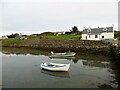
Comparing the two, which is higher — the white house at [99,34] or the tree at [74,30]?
the tree at [74,30]

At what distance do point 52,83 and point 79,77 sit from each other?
Result: 12.6 ft

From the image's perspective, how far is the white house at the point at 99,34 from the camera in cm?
5891

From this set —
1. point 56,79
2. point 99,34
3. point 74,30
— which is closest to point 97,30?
point 99,34

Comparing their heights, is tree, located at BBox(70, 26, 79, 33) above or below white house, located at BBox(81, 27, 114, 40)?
above

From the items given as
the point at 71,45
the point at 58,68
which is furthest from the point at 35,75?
the point at 71,45

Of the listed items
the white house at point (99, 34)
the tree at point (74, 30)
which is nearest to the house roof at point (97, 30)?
the white house at point (99, 34)

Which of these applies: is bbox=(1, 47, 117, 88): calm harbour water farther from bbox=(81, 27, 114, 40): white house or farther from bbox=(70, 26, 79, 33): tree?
bbox=(70, 26, 79, 33): tree

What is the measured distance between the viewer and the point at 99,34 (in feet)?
198

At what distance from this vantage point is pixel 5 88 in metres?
19.5

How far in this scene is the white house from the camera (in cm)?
5891

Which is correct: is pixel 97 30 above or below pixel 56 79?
above

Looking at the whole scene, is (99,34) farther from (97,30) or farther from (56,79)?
(56,79)

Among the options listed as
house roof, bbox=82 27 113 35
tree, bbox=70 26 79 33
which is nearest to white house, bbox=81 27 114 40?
house roof, bbox=82 27 113 35

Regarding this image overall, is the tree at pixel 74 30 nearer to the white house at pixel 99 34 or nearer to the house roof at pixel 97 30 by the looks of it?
the white house at pixel 99 34
